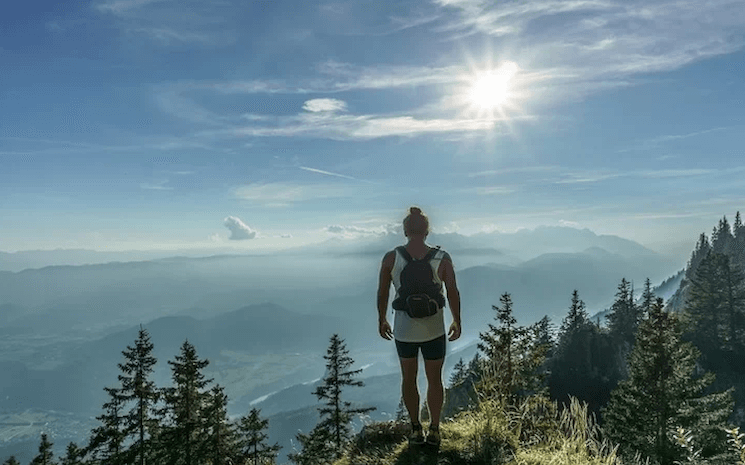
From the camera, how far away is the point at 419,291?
20.9 ft

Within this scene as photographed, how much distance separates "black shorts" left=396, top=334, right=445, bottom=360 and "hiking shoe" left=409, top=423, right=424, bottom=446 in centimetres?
101

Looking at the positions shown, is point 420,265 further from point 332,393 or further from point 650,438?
point 332,393

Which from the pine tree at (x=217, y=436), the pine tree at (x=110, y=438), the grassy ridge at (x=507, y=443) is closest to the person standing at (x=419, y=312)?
the grassy ridge at (x=507, y=443)

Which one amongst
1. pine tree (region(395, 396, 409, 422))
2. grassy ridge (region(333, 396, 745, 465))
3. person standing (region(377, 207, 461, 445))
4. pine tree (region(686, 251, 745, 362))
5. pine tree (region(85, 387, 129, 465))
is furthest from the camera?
pine tree (region(686, 251, 745, 362))

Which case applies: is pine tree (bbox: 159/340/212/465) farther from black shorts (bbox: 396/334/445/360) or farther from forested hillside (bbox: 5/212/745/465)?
black shorts (bbox: 396/334/445/360)

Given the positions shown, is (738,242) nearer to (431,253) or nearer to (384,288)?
(431,253)

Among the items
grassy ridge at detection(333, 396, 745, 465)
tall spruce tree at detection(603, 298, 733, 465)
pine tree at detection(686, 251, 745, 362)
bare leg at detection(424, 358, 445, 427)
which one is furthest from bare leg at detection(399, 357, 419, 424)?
pine tree at detection(686, 251, 745, 362)

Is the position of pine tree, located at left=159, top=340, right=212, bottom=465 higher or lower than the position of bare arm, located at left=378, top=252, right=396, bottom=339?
lower

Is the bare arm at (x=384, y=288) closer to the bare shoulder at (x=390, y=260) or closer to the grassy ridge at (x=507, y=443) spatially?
the bare shoulder at (x=390, y=260)

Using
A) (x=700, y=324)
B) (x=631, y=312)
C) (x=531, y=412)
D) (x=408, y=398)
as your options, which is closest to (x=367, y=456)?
(x=408, y=398)

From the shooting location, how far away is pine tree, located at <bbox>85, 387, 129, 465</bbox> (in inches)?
1000

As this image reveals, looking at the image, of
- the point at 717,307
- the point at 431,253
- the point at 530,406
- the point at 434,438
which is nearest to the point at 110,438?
the point at 434,438

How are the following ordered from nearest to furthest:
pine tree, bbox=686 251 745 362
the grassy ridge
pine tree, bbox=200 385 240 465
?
the grassy ridge, pine tree, bbox=200 385 240 465, pine tree, bbox=686 251 745 362

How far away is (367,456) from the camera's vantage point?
634 centimetres
